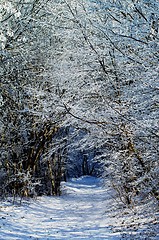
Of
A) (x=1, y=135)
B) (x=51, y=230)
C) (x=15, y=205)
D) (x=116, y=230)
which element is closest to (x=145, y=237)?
(x=116, y=230)

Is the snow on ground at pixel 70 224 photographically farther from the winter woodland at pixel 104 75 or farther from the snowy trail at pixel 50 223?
the winter woodland at pixel 104 75

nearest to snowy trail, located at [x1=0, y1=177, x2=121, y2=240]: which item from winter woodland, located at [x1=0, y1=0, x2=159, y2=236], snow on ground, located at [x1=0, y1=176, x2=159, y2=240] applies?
snow on ground, located at [x1=0, y1=176, x2=159, y2=240]

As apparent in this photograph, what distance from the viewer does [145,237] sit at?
7277mm

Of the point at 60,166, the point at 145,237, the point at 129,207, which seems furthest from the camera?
the point at 60,166

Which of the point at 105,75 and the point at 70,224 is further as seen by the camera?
the point at 70,224

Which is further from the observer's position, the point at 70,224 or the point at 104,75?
the point at 70,224

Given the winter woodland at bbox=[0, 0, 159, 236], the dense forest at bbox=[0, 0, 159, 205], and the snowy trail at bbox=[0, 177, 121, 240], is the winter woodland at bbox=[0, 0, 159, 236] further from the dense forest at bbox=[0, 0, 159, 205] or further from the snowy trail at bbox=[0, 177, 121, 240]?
the snowy trail at bbox=[0, 177, 121, 240]

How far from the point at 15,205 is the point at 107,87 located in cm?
713

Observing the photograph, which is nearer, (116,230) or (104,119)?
(104,119)

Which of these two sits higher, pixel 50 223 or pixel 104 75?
pixel 104 75

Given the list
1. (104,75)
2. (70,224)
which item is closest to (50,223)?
(70,224)

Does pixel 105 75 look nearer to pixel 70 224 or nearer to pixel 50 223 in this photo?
pixel 70 224

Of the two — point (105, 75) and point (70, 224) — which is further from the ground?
point (105, 75)

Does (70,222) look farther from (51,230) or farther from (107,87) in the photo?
(107,87)
